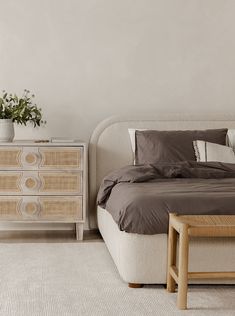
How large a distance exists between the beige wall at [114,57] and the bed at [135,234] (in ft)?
0.49

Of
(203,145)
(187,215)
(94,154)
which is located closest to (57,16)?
(94,154)

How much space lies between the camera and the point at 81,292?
12.1 ft

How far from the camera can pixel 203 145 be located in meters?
5.31

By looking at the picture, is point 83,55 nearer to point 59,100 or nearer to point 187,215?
point 59,100

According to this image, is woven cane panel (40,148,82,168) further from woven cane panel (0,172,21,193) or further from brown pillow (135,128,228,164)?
brown pillow (135,128,228,164)

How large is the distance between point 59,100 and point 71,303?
276cm

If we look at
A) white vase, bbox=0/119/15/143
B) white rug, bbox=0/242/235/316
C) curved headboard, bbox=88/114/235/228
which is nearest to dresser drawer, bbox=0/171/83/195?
white vase, bbox=0/119/15/143

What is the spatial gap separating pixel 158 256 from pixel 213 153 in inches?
65.0

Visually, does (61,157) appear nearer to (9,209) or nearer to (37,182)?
(37,182)

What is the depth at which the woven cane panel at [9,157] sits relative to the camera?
5.34 m

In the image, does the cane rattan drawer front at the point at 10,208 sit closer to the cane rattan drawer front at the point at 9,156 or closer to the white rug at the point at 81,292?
the cane rattan drawer front at the point at 9,156

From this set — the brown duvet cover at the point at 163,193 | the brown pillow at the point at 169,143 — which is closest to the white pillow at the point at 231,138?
the brown pillow at the point at 169,143

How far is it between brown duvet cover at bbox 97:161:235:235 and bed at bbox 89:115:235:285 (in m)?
0.10

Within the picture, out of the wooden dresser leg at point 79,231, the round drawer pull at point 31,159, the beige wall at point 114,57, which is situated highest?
the beige wall at point 114,57
